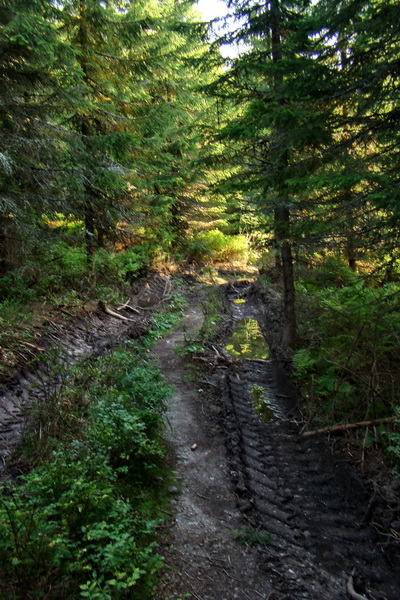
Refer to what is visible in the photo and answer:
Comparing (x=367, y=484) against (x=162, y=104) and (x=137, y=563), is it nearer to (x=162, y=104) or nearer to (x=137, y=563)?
(x=137, y=563)

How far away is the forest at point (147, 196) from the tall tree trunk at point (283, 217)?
4 cm

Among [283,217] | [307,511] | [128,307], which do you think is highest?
[283,217]

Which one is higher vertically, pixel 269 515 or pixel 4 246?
pixel 4 246

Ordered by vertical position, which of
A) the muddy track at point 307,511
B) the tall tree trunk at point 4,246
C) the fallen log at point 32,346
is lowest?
the muddy track at point 307,511

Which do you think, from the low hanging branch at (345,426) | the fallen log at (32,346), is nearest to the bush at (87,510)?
the fallen log at (32,346)

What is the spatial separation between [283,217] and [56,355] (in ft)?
19.8

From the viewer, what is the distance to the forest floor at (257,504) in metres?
3.66

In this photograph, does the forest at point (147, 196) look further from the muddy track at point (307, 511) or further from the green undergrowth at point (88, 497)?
the muddy track at point (307, 511)

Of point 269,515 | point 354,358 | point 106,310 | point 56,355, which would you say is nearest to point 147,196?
point 106,310

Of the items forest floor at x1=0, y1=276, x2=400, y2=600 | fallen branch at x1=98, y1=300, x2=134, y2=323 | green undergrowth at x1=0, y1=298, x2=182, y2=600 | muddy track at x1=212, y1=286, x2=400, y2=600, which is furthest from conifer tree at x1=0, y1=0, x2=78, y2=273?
muddy track at x1=212, y1=286, x2=400, y2=600

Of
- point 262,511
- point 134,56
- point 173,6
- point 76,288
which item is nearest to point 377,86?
point 262,511

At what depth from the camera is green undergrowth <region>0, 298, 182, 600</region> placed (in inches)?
111

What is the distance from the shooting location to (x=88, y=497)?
3.49 metres

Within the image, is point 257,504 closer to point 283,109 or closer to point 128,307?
point 283,109
